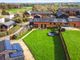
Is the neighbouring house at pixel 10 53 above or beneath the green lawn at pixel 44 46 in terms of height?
above

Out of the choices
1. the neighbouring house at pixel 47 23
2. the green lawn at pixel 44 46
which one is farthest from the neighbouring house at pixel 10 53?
the neighbouring house at pixel 47 23

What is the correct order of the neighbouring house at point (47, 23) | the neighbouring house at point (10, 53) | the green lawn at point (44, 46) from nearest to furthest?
1. the neighbouring house at point (10, 53)
2. the green lawn at point (44, 46)
3. the neighbouring house at point (47, 23)

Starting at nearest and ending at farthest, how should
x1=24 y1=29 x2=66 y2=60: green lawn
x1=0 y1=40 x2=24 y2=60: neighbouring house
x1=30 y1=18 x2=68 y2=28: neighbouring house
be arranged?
x1=0 y1=40 x2=24 y2=60: neighbouring house
x1=24 y1=29 x2=66 y2=60: green lawn
x1=30 y1=18 x2=68 y2=28: neighbouring house

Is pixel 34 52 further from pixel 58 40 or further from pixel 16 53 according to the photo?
pixel 58 40

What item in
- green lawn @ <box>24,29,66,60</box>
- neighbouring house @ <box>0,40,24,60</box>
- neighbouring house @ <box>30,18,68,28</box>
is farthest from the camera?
neighbouring house @ <box>30,18,68,28</box>

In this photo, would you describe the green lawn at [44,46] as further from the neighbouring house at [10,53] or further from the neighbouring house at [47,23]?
the neighbouring house at [47,23]

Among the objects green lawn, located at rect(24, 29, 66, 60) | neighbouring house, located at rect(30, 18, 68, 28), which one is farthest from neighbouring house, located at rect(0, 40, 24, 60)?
neighbouring house, located at rect(30, 18, 68, 28)

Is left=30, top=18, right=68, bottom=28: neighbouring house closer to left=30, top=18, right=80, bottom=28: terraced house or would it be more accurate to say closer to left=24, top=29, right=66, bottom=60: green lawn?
left=30, top=18, right=80, bottom=28: terraced house

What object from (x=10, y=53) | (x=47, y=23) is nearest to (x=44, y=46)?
(x=10, y=53)
